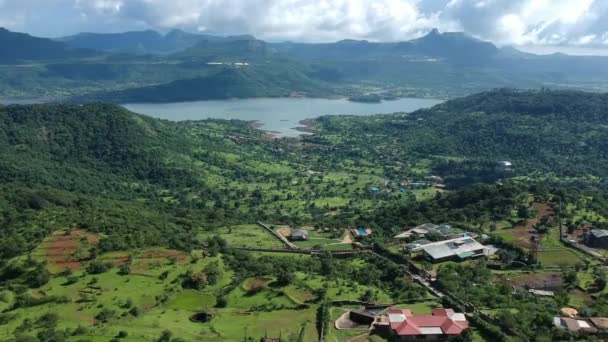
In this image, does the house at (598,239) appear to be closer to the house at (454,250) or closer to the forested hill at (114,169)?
the house at (454,250)

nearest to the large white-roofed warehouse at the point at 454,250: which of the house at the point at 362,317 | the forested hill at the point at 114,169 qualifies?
the house at the point at 362,317

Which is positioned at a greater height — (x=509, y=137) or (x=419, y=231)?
(x=509, y=137)

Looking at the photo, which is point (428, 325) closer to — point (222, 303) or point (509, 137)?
point (222, 303)

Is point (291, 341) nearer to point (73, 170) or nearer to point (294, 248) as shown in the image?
point (294, 248)

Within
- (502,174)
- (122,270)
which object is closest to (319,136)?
(502,174)

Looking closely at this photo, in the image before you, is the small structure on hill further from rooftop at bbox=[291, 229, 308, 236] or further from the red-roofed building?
the red-roofed building

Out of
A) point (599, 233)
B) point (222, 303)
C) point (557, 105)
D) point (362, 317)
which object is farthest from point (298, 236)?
point (557, 105)

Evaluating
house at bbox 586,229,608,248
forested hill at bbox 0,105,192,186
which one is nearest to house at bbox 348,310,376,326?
house at bbox 586,229,608,248
